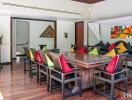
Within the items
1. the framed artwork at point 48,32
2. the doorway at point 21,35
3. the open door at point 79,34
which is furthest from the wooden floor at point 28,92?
the doorway at point 21,35

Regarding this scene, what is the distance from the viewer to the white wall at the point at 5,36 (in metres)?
6.74

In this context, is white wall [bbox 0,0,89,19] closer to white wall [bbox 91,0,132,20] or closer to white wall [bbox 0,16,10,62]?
white wall [bbox 91,0,132,20]

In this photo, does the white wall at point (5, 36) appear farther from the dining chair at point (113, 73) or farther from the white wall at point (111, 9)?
the dining chair at point (113, 73)

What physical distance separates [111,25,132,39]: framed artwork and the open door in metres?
1.64

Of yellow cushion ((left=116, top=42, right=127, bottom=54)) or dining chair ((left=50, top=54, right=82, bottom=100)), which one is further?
yellow cushion ((left=116, top=42, right=127, bottom=54))

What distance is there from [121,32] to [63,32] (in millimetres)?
3151

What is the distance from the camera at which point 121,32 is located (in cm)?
709

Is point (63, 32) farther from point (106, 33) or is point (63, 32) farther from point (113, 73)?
point (113, 73)

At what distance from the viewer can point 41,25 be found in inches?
369

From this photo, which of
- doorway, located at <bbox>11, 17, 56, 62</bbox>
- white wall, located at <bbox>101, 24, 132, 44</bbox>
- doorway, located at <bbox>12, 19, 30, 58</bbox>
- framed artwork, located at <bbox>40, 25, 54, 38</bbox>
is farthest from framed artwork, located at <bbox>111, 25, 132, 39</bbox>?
doorway, located at <bbox>12, 19, 30, 58</bbox>

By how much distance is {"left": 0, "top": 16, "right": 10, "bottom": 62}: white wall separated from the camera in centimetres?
674

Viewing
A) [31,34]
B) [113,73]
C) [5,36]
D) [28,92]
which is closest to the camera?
[113,73]

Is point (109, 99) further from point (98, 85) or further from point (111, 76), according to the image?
point (98, 85)

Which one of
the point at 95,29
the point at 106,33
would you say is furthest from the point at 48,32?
the point at 106,33
